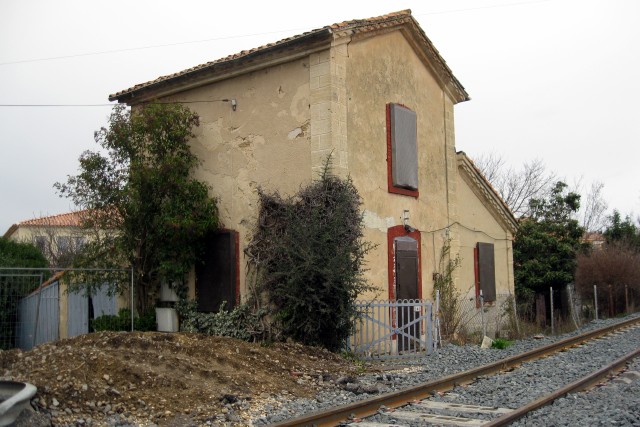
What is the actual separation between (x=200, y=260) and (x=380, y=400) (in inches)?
310

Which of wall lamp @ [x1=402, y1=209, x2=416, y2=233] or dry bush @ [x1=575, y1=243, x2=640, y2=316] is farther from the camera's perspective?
dry bush @ [x1=575, y1=243, x2=640, y2=316]

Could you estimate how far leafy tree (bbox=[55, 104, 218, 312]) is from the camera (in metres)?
14.2

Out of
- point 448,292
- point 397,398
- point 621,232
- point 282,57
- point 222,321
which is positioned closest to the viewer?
point 397,398

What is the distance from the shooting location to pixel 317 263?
11836 mm

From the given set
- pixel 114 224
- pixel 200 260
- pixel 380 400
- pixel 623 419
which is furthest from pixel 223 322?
pixel 623 419

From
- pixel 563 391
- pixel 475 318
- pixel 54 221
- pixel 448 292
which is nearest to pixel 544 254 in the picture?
pixel 475 318

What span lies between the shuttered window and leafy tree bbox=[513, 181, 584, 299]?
11.0 metres

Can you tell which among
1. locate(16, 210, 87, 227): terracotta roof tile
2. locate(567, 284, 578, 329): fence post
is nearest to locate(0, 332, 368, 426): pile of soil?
locate(567, 284, 578, 329): fence post

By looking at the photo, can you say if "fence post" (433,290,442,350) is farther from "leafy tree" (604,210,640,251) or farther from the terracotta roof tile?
the terracotta roof tile

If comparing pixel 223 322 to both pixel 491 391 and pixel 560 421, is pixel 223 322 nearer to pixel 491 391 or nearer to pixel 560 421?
pixel 491 391

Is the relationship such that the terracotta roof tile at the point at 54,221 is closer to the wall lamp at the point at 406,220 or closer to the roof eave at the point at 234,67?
the roof eave at the point at 234,67

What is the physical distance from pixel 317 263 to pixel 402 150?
476cm

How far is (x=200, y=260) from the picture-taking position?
14.7 m

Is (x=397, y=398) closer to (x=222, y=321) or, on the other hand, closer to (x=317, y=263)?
(x=317, y=263)
